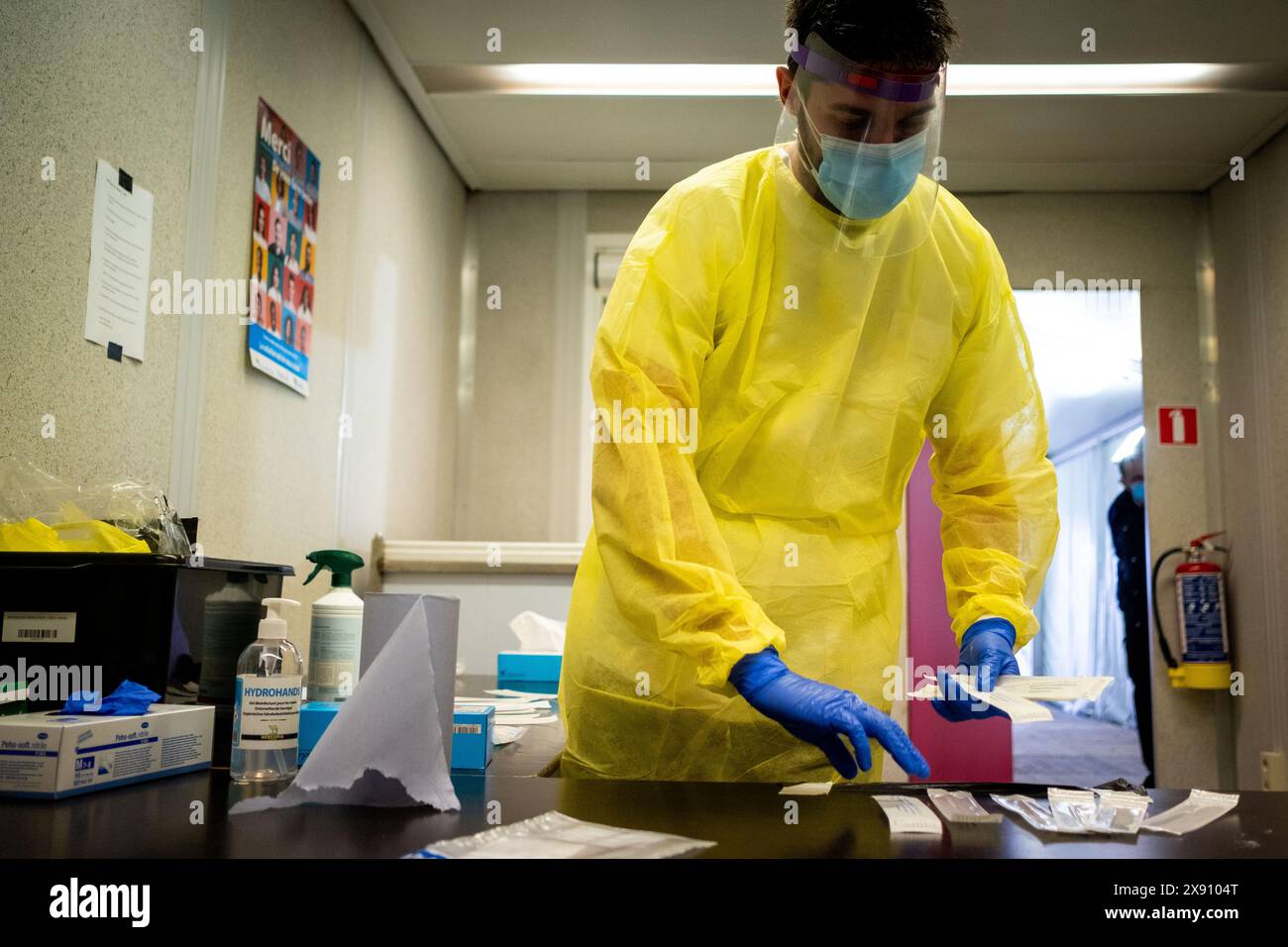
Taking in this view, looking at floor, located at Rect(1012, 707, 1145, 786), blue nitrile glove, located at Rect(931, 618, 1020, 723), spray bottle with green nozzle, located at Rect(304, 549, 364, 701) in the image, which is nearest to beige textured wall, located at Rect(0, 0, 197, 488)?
spray bottle with green nozzle, located at Rect(304, 549, 364, 701)

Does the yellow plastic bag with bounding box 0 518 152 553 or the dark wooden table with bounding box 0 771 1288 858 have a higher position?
the yellow plastic bag with bounding box 0 518 152 553

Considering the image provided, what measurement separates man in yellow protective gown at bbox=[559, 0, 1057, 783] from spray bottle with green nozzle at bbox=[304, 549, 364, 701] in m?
0.25

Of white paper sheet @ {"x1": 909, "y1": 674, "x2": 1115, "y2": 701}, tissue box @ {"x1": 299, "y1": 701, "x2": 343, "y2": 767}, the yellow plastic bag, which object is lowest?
tissue box @ {"x1": 299, "y1": 701, "x2": 343, "y2": 767}

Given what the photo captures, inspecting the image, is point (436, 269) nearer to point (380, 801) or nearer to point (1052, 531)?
point (1052, 531)

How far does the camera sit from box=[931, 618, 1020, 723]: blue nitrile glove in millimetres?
1086

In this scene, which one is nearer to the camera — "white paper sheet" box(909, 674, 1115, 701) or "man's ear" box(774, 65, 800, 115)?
"white paper sheet" box(909, 674, 1115, 701)

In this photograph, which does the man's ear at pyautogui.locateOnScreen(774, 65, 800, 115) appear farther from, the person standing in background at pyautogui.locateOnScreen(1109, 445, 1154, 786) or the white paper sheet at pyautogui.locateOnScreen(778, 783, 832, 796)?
the person standing in background at pyautogui.locateOnScreen(1109, 445, 1154, 786)

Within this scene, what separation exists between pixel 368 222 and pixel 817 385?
2.21 meters

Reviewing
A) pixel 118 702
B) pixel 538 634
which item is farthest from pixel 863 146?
pixel 538 634

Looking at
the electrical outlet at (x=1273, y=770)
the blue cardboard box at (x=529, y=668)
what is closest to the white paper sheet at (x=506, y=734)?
the blue cardboard box at (x=529, y=668)

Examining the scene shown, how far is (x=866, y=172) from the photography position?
1166mm

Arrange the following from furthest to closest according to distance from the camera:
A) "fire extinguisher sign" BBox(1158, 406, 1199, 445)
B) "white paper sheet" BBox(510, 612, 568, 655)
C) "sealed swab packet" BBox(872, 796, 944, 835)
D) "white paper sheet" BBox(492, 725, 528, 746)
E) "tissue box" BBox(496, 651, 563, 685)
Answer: "fire extinguisher sign" BBox(1158, 406, 1199, 445)
"white paper sheet" BBox(510, 612, 568, 655)
"tissue box" BBox(496, 651, 563, 685)
"white paper sheet" BBox(492, 725, 528, 746)
"sealed swab packet" BBox(872, 796, 944, 835)

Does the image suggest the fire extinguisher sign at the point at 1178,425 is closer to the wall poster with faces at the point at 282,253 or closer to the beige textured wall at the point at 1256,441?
the beige textured wall at the point at 1256,441

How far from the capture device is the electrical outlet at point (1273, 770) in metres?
3.42
